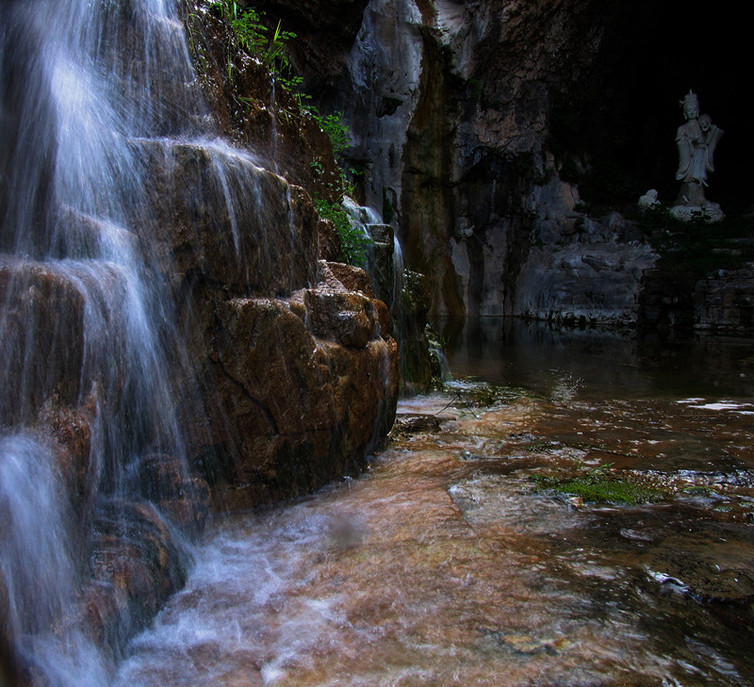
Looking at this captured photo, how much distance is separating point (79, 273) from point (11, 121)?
28.1 inches

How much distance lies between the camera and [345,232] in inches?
217

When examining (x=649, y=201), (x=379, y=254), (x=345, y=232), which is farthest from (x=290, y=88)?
(x=649, y=201)

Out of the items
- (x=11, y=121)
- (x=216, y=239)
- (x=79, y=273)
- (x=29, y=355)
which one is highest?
(x=11, y=121)

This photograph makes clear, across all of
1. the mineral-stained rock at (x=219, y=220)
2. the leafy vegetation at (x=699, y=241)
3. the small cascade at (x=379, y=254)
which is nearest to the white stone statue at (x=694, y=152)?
the leafy vegetation at (x=699, y=241)

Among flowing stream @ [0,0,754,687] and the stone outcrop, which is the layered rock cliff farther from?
flowing stream @ [0,0,754,687]

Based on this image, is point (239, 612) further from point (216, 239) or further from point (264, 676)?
point (216, 239)

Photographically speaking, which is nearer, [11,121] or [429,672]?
[429,672]

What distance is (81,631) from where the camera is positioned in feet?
5.62

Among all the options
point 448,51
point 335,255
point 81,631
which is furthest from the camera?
point 448,51

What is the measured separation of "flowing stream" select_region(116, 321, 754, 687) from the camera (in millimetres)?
1799

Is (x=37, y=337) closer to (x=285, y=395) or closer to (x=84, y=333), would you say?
(x=84, y=333)

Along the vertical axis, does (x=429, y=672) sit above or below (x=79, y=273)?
below

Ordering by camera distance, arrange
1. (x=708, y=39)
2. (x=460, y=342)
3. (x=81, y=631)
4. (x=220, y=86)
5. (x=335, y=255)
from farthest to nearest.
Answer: (x=708, y=39) → (x=460, y=342) → (x=335, y=255) → (x=220, y=86) → (x=81, y=631)

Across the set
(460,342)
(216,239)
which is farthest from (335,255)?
(460,342)
